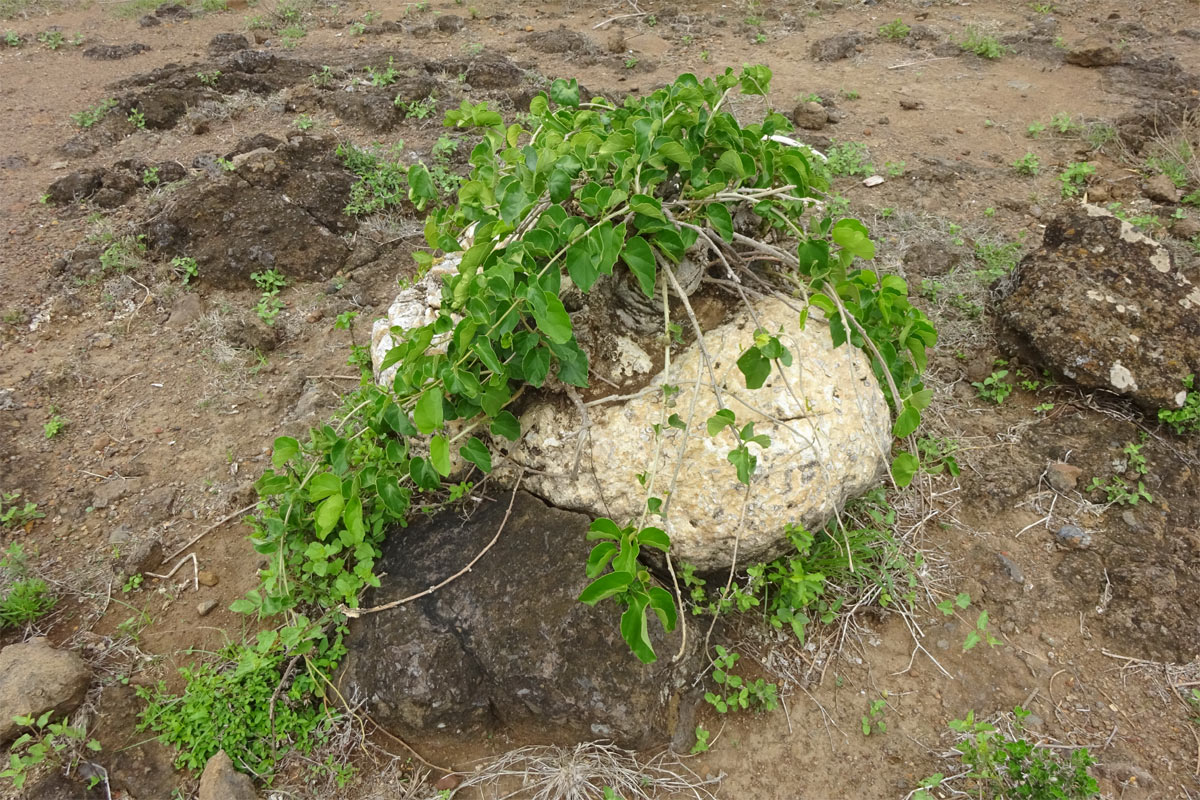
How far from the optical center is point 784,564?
2.23 metres

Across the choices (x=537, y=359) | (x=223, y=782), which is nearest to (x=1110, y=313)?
(x=537, y=359)

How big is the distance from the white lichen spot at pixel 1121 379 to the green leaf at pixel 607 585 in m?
2.42

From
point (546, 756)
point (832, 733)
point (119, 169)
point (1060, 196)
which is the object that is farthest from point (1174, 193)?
point (119, 169)

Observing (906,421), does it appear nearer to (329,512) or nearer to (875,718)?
(875,718)

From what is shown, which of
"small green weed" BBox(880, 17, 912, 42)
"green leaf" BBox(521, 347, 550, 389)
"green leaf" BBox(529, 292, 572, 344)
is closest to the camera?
"green leaf" BBox(529, 292, 572, 344)

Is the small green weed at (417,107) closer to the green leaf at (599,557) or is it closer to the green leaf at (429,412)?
the green leaf at (429,412)

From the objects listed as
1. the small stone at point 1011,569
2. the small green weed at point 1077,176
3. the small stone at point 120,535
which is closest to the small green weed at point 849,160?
the small green weed at point 1077,176

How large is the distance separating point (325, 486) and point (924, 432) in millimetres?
2263

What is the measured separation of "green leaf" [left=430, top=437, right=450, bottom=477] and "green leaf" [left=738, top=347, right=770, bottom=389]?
80 cm

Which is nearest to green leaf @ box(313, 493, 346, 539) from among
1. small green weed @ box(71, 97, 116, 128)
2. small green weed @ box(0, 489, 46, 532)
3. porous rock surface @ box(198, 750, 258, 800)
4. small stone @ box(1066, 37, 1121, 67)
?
porous rock surface @ box(198, 750, 258, 800)

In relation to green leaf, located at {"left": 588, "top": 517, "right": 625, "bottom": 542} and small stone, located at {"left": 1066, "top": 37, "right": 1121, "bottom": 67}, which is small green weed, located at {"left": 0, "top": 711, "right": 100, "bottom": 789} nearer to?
green leaf, located at {"left": 588, "top": 517, "right": 625, "bottom": 542}

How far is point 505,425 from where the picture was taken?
201cm

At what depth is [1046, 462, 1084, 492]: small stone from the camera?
2.65 meters

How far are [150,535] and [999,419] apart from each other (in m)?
3.39
